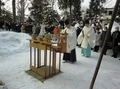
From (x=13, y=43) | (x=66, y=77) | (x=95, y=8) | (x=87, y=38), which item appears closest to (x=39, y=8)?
(x=95, y=8)

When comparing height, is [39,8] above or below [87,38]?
above

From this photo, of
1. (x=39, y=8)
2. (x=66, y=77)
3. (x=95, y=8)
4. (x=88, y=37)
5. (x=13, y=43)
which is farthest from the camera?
(x=95, y=8)

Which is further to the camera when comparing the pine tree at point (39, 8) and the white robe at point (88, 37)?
the pine tree at point (39, 8)

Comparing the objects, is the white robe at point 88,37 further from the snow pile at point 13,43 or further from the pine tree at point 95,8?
the pine tree at point 95,8

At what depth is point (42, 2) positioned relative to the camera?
24359 millimetres

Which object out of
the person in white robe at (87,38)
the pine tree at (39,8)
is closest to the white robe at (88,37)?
the person in white robe at (87,38)

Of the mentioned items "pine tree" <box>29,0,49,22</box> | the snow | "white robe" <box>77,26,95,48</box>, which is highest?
"pine tree" <box>29,0,49,22</box>

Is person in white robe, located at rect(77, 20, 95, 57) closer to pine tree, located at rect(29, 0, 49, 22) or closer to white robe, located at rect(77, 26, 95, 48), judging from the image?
white robe, located at rect(77, 26, 95, 48)

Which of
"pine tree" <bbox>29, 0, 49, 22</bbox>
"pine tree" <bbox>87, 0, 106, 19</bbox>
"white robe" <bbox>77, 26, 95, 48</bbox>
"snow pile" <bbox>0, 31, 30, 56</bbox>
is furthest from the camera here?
"pine tree" <bbox>87, 0, 106, 19</bbox>

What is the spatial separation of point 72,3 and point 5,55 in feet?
53.9

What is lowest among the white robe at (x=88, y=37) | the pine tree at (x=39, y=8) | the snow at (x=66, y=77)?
the snow at (x=66, y=77)

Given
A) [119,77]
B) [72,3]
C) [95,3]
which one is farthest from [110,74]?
[95,3]

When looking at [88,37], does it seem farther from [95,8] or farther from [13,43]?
[95,8]

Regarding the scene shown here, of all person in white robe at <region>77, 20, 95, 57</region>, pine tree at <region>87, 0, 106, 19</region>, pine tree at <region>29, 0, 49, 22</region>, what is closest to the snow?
person in white robe at <region>77, 20, 95, 57</region>
